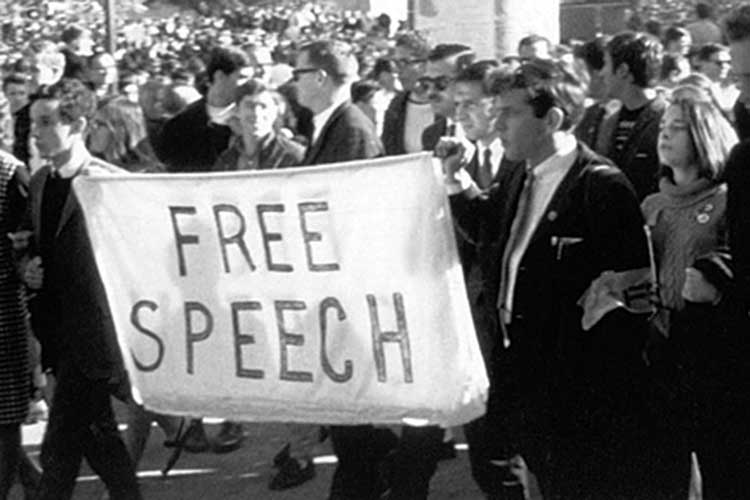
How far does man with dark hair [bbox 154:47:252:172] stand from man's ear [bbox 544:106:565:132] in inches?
150

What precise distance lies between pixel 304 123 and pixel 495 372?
5.66 metres

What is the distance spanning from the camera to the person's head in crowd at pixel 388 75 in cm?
1319

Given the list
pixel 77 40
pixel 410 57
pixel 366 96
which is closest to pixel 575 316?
pixel 366 96

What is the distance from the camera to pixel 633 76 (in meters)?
8.23

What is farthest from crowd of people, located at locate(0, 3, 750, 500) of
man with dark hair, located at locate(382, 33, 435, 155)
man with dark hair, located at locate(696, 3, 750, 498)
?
man with dark hair, located at locate(382, 33, 435, 155)

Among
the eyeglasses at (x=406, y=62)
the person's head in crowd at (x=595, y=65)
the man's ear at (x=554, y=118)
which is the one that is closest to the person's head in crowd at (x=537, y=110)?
the man's ear at (x=554, y=118)

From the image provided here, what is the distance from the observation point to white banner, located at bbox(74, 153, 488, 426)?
628cm

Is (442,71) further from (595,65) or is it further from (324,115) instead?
(324,115)

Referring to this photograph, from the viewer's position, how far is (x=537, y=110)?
6.07 metres

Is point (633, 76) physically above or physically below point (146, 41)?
above

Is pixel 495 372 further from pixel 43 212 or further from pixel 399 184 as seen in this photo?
pixel 43 212

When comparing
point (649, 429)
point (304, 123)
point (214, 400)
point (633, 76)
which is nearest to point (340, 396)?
Result: point (214, 400)

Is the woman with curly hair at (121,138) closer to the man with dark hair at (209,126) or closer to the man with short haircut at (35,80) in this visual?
the man with short haircut at (35,80)

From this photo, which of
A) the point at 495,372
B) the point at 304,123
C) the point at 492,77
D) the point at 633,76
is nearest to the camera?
the point at 495,372
